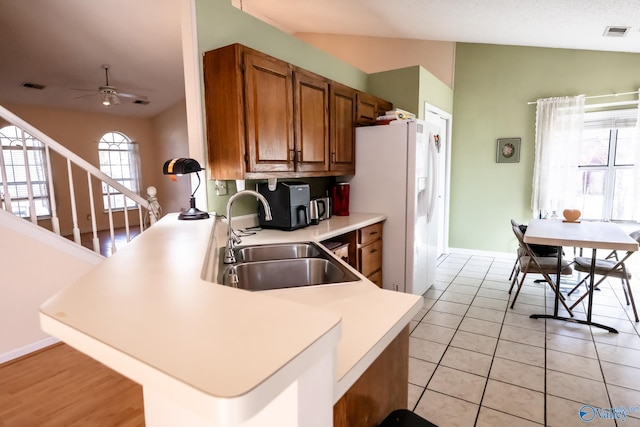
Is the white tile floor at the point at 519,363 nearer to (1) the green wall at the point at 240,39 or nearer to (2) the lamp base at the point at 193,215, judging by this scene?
(2) the lamp base at the point at 193,215

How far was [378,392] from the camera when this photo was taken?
3.29 feet

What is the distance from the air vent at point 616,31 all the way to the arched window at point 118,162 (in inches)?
325

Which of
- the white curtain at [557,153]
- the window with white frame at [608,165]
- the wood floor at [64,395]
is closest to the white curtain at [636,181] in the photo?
the window with white frame at [608,165]

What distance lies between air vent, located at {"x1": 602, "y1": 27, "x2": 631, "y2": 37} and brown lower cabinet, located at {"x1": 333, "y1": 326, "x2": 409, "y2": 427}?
400 cm

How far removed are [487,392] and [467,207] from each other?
3479 millimetres

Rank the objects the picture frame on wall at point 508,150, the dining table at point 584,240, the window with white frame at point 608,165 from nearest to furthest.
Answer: the dining table at point 584,240
the window with white frame at point 608,165
the picture frame on wall at point 508,150

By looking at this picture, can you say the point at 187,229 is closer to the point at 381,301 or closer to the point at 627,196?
the point at 381,301

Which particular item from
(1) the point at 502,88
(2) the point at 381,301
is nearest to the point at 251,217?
(2) the point at 381,301

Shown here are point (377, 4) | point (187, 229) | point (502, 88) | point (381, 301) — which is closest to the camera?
point (381, 301)

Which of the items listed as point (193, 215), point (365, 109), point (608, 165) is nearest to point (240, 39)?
point (193, 215)

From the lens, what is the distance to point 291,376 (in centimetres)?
46

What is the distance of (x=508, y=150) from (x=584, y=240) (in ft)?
8.00

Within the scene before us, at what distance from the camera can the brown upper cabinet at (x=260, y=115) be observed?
7.23ft

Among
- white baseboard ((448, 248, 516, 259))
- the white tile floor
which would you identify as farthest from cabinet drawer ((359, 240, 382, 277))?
white baseboard ((448, 248, 516, 259))
